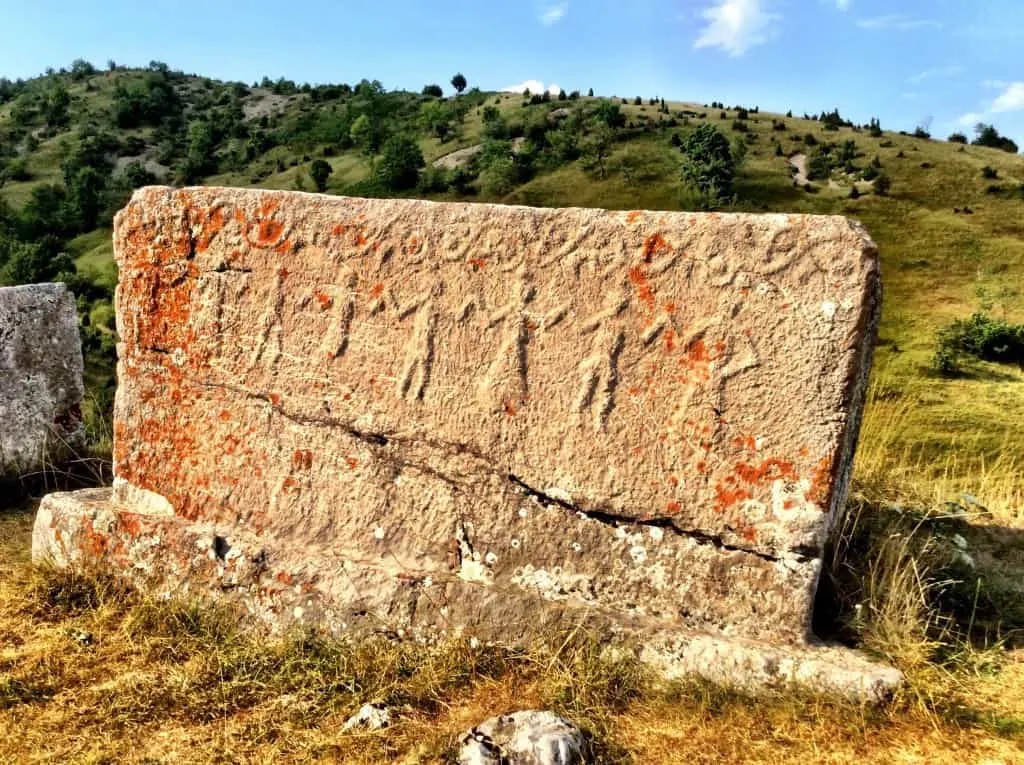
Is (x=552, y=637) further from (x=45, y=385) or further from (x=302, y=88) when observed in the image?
(x=302, y=88)

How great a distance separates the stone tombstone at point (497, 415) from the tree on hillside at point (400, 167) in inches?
1803

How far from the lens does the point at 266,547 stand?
283 centimetres

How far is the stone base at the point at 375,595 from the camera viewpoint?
237 centimetres

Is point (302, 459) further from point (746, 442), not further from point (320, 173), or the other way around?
point (320, 173)

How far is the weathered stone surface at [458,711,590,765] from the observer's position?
2.04 meters

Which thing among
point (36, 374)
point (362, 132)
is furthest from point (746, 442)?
point (362, 132)

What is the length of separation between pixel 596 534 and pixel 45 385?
12.1 feet

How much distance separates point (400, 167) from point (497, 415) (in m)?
47.6

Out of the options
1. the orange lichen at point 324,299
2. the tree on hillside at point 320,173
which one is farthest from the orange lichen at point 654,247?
the tree on hillside at point 320,173

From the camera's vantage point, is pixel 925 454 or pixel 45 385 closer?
pixel 45 385

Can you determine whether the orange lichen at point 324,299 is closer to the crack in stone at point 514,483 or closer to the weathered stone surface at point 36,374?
the crack in stone at point 514,483

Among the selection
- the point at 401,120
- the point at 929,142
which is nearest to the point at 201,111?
the point at 401,120

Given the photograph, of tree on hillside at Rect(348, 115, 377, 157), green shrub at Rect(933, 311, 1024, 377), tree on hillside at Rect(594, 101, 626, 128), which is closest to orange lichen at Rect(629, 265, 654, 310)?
green shrub at Rect(933, 311, 1024, 377)

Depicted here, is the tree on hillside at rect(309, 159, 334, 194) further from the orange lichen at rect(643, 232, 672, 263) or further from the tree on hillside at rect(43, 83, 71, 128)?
the orange lichen at rect(643, 232, 672, 263)
